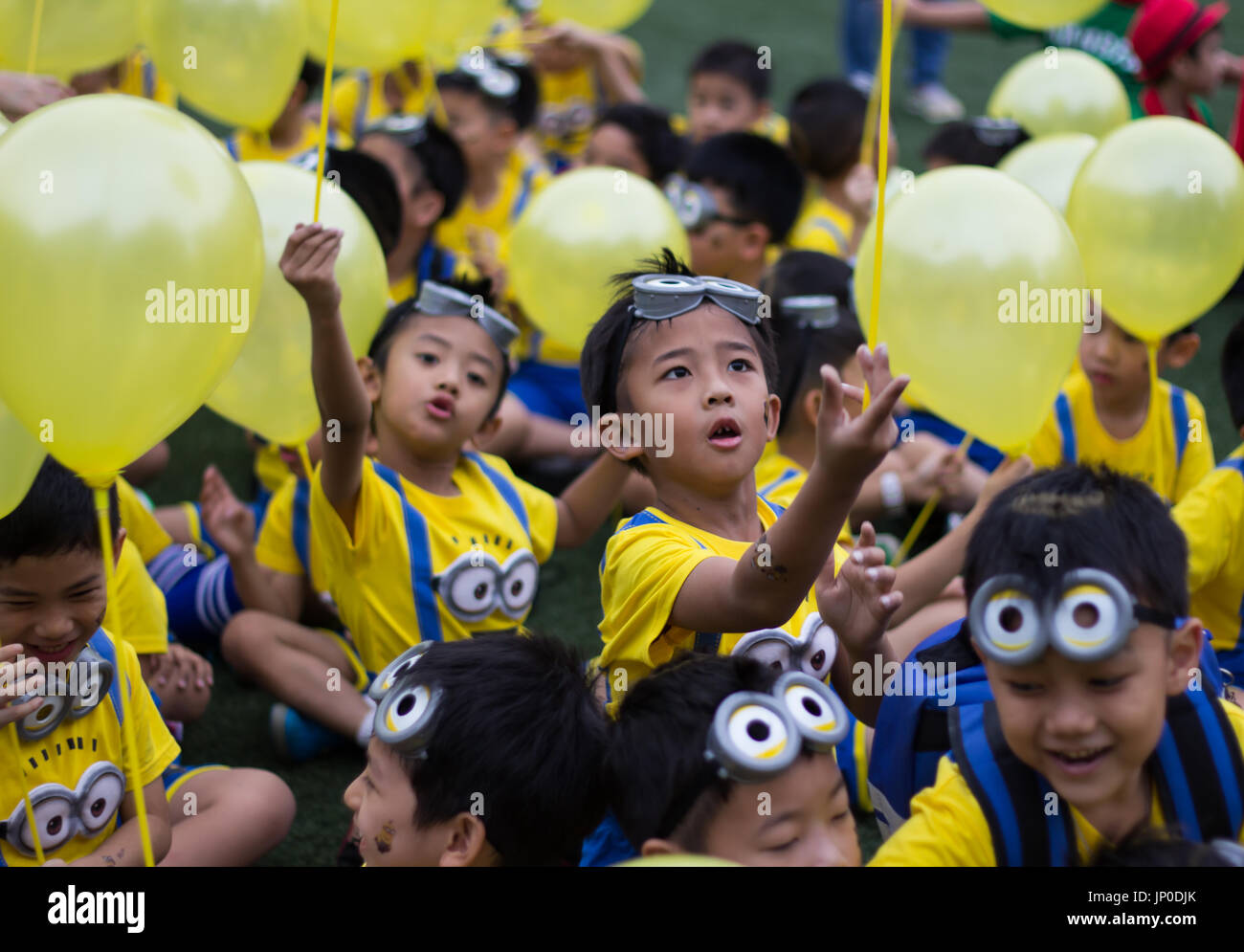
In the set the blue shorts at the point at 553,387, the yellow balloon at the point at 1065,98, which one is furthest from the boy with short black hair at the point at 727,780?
the yellow balloon at the point at 1065,98

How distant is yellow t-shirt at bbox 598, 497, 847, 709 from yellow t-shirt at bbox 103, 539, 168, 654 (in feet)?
3.02

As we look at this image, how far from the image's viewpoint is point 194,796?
2.30 m

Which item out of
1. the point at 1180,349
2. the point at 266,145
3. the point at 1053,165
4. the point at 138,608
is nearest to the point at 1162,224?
the point at 1180,349

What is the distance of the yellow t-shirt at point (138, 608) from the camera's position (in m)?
2.37

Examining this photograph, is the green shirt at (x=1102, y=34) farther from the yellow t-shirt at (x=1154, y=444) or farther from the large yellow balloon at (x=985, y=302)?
the large yellow balloon at (x=985, y=302)

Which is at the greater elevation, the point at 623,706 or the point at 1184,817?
the point at 623,706

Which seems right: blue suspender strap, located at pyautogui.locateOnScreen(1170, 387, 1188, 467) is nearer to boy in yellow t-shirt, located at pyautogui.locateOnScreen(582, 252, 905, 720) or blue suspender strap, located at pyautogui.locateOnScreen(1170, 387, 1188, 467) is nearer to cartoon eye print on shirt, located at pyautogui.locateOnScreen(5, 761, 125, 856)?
boy in yellow t-shirt, located at pyautogui.locateOnScreen(582, 252, 905, 720)

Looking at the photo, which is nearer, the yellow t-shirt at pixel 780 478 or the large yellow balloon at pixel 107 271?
the large yellow balloon at pixel 107 271

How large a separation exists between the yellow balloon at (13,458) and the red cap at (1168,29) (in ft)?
13.9
